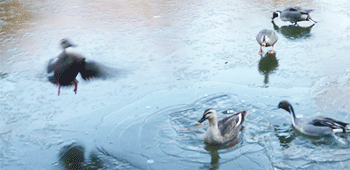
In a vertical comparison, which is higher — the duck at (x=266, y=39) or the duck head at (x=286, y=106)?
the duck at (x=266, y=39)

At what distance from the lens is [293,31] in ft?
27.8

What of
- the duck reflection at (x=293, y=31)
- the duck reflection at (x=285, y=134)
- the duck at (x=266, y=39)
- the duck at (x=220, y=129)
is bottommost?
the duck reflection at (x=285, y=134)

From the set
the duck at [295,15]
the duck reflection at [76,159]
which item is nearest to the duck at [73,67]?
the duck reflection at [76,159]

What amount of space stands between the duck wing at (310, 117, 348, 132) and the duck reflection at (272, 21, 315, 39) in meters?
3.45

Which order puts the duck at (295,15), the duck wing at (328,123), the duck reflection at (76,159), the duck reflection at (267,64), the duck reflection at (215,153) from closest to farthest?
the duck reflection at (215,153) → the duck reflection at (76,159) → the duck wing at (328,123) → the duck reflection at (267,64) → the duck at (295,15)

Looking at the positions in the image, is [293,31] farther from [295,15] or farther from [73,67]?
[73,67]

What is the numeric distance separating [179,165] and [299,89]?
2443 millimetres

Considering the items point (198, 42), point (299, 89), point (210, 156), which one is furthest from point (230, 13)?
point (210, 156)

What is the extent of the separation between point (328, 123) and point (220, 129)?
1.26 meters

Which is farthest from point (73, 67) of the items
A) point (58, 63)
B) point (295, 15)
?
point (295, 15)

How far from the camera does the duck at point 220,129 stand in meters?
4.93

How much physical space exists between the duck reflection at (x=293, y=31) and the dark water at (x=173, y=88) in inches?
1.6

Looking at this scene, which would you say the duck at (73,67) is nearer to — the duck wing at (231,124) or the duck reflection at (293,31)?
the duck wing at (231,124)

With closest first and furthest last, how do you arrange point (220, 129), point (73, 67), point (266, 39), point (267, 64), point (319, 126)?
1. point (319, 126)
2. point (220, 129)
3. point (73, 67)
4. point (267, 64)
5. point (266, 39)
